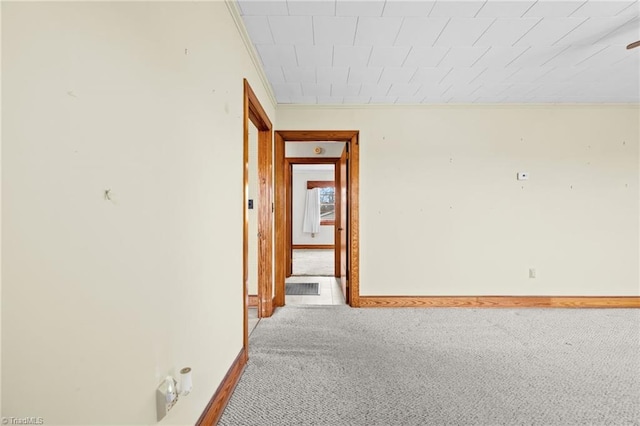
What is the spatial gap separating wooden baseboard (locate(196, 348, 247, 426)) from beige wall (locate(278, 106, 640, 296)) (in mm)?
1689

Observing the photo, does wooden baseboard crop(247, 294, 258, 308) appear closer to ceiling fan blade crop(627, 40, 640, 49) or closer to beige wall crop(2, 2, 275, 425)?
beige wall crop(2, 2, 275, 425)

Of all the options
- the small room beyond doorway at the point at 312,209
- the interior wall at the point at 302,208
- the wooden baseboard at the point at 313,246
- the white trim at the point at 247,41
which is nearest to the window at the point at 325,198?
the small room beyond doorway at the point at 312,209

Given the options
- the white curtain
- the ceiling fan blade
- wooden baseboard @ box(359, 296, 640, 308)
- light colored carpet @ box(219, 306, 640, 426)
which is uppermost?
the ceiling fan blade

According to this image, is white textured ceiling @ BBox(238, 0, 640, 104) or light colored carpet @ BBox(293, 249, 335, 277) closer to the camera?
white textured ceiling @ BBox(238, 0, 640, 104)

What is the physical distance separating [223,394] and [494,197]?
324 centimetres

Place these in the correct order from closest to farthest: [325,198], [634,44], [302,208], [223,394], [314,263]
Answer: [223,394] → [634,44] → [314,263] → [302,208] → [325,198]

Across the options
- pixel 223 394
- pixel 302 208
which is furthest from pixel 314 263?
pixel 223 394

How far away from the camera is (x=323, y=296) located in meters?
3.61

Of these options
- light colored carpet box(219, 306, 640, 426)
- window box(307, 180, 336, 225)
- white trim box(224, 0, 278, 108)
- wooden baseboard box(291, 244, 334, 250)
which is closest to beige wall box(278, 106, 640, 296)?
light colored carpet box(219, 306, 640, 426)

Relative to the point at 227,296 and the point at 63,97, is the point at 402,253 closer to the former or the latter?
the point at 227,296

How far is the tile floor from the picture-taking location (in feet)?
11.0

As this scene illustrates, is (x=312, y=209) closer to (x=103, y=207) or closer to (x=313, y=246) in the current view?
(x=313, y=246)

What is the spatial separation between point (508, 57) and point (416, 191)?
1.45m

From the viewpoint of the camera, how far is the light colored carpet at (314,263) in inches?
198
